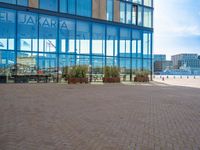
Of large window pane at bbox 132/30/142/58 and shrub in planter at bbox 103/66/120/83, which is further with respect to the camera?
large window pane at bbox 132/30/142/58

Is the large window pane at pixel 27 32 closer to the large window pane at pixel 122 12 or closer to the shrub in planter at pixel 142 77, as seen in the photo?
the large window pane at pixel 122 12

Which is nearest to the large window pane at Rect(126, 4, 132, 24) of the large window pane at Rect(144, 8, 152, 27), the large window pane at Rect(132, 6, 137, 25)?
the large window pane at Rect(132, 6, 137, 25)

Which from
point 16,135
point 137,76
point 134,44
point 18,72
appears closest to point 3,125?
point 16,135

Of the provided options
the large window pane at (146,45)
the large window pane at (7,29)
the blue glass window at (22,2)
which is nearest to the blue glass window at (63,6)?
the blue glass window at (22,2)

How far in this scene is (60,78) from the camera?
2875cm

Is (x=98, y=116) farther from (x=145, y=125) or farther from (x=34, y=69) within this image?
(x=34, y=69)

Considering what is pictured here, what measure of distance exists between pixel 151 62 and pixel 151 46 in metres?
2.09

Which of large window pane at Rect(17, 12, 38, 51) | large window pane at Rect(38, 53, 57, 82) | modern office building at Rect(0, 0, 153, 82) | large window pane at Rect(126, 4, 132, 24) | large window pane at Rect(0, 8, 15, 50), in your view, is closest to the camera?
large window pane at Rect(0, 8, 15, 50)

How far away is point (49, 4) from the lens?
28.2m

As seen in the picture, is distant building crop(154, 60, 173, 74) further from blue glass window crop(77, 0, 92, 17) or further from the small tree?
the small tree

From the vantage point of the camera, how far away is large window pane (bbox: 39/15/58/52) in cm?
2786

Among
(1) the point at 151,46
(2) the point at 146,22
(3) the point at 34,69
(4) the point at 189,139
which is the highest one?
(2) the point at 146,22

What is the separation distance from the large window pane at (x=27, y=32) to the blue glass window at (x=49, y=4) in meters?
1.38

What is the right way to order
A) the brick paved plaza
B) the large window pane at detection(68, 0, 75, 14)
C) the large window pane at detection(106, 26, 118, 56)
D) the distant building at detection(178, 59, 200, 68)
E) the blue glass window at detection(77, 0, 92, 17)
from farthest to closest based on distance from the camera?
the distant building at detection(178, 59, 200, 68), the large window pane at detection(106, 26, 118, 56), the blue glass window at detection(77, 0, 92, 17), the large window pane at detection(68, 0, 75, 14), the brick paved plaza
